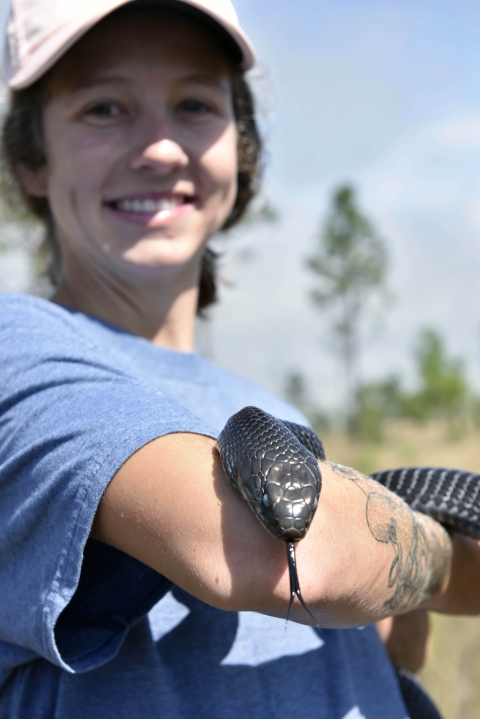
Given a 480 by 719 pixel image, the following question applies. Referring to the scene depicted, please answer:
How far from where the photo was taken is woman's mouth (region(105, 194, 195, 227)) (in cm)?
320

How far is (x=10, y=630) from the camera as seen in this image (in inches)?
83.9

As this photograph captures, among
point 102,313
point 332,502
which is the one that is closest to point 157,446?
point 332,502

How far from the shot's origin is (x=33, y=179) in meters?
3.63

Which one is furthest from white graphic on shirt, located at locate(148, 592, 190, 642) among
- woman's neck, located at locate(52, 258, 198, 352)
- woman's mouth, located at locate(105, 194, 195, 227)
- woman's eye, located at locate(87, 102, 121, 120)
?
woman's eye, located at locate(87, 102, 121, 120)

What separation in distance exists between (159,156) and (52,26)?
66 centimetres

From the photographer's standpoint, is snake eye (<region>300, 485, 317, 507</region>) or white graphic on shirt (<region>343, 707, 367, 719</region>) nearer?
snake eye (<region>300, 485, 317, 507</region>)

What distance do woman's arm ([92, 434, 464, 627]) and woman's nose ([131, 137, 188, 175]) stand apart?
1.55 m

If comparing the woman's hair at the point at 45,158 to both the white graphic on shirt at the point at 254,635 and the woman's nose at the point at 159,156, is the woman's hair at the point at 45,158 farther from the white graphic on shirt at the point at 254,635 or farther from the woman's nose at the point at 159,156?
the white graphic on shirt at the point at 254,635

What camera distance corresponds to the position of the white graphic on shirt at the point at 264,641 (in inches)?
96.7

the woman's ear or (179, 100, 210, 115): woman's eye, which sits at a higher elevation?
(179, 100, 210, 115): woman's eye

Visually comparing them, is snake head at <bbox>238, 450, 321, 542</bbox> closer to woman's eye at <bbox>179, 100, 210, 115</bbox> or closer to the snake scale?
the snake scale

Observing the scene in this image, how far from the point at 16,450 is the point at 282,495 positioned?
79 cm

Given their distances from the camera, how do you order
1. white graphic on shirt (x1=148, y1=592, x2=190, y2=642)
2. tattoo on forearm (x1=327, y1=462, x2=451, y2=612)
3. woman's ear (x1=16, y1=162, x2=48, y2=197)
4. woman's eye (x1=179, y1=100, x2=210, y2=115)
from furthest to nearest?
woman's ear (x1=16, y1=162, x2=48, y2=197), woman's eye (x1=179, y1=100, x2=210, y2=115), white graphic on shirt (x1=148, y1=592, x2=190, y2=642), tattoo on forearm (x1=327, y1=462, x2=451, y2=612)

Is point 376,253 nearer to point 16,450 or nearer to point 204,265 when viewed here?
point 204,265
